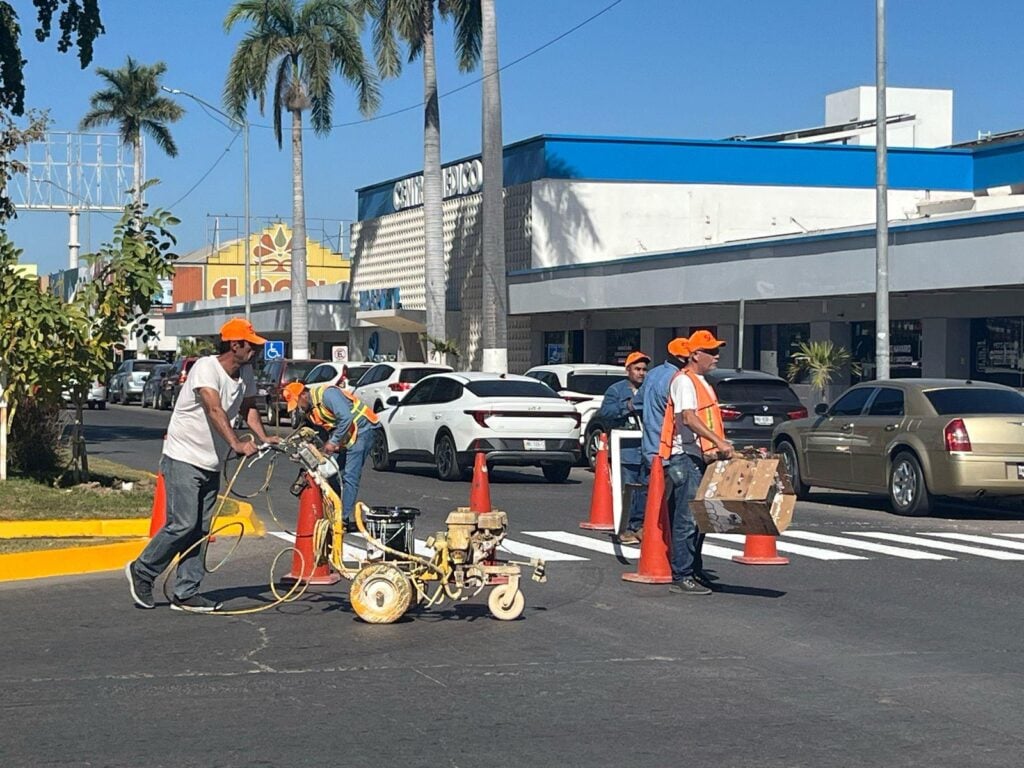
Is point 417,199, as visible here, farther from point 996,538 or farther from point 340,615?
point 340,615

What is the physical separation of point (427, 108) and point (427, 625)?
1370 inches

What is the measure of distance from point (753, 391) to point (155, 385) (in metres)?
33.7

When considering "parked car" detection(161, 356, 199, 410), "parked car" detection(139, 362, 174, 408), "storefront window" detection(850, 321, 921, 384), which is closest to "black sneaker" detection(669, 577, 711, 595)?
"storefront window" detection(850, 321, 921, 384)

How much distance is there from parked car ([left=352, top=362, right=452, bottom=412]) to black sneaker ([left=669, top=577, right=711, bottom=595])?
61.9ft

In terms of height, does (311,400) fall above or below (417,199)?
below

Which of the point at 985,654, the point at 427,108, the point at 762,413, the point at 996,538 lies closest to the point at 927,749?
the point at 985,654

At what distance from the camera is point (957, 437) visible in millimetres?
17922

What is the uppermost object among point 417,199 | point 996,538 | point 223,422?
point 417,199

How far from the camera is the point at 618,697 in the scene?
791cm

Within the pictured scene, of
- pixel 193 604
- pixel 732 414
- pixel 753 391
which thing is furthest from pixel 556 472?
pixel 193 604

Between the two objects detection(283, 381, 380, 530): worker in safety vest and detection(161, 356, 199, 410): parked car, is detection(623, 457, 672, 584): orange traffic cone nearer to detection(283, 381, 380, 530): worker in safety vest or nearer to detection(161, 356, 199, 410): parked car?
detection(283, 381, 380, 530): worker in safety vest

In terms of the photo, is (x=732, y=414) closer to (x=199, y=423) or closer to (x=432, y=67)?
(x=199, y=423)

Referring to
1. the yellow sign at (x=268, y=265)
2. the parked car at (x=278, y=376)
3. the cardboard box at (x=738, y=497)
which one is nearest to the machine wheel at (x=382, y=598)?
the cardboard box at (x=738, y=497)

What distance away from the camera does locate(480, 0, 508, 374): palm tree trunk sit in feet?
122
